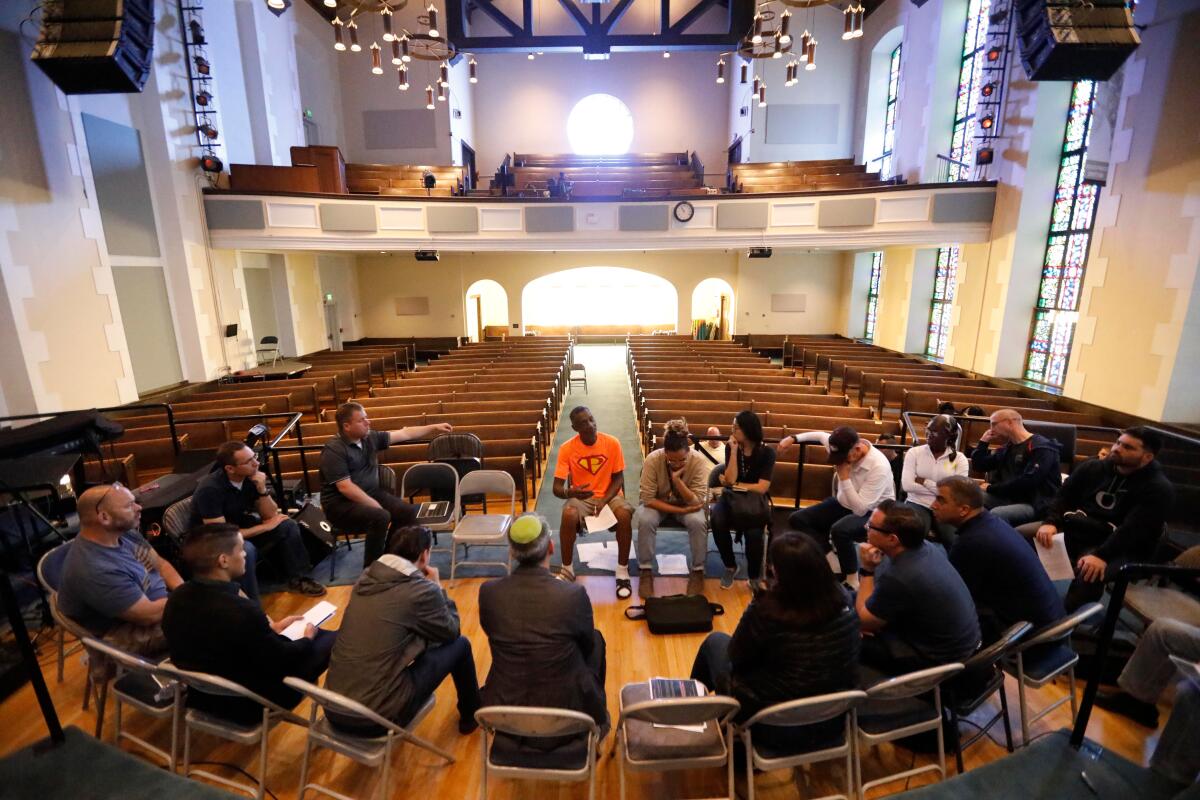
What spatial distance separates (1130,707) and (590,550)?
318 cm

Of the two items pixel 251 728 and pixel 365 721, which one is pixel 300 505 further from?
pixel 365 721

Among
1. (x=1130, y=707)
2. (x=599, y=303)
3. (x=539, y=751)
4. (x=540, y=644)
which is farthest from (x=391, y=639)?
(x=599, y=303)

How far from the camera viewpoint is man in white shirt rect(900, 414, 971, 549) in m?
3.70

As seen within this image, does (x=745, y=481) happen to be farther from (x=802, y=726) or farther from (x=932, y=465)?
(x=802, y=726)

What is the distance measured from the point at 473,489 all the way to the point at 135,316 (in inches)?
285

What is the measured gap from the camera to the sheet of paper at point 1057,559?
3.23m

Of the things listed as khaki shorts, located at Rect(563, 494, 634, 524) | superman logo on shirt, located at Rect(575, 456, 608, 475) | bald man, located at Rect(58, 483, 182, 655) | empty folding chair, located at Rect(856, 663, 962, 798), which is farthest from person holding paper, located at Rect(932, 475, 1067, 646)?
bald man, located at Rect(58, 483, 182, 655)

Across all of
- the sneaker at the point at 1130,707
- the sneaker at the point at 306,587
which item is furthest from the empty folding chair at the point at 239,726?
the sneaker at the point at 1130,707

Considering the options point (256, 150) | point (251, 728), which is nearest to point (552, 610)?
point (251, 728)

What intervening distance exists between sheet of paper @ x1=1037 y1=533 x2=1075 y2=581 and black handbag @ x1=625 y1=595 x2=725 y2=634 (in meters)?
1.97

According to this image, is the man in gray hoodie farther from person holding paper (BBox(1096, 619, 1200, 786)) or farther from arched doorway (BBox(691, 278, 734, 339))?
arched doorway (BBox(691, 278, 734, 339))

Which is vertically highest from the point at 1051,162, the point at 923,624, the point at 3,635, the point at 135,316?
the point at 1051,162

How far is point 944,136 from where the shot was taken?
10.6 m

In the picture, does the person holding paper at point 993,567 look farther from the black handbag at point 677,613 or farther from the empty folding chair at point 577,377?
the empty folding chair at point 577,377
